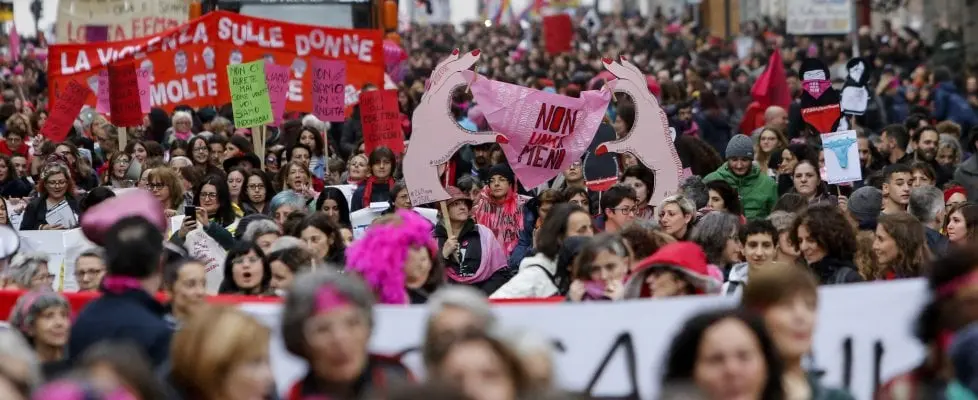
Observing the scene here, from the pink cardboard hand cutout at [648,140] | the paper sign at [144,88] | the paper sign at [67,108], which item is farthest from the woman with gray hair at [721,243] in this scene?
the paper sign at [144,88]

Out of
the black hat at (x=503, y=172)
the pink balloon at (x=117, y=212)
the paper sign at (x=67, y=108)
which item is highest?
the paper sign at (x=67, y=108)

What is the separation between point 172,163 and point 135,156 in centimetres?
131

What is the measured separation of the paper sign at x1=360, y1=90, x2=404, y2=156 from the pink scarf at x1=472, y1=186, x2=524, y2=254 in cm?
277

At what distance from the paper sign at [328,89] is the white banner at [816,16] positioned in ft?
47.1

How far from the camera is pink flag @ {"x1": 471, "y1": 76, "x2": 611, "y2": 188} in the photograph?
1148cm

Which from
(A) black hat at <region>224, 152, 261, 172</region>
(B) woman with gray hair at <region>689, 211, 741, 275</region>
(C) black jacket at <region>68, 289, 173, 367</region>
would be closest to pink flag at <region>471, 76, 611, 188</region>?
(B) woman with gray hair at <region>689, 211, 741, 275</region>

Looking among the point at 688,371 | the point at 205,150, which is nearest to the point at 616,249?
the point at 688,371

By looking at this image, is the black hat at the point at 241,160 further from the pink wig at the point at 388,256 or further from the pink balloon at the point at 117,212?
the pink balloon at the point at 117,212

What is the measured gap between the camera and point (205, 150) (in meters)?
14.7

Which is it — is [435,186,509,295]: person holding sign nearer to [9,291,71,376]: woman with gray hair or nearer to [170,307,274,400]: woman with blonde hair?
[9,291,71,376]: woman with gray hair

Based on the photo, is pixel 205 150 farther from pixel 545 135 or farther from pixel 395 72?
pixel 395 72

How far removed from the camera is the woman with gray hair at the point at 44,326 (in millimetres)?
6715

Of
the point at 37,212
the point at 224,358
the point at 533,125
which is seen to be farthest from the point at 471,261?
the point at 224,358

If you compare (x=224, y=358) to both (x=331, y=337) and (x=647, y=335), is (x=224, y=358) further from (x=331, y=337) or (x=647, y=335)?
(x=647, y=335)
